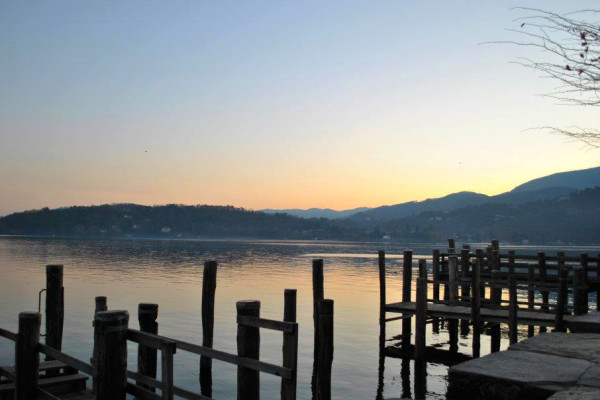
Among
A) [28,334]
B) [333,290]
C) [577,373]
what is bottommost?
[333,290]

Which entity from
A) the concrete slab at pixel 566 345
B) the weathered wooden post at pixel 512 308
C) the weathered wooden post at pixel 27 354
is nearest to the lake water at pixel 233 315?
the weathered wooden post at pixel 512 308

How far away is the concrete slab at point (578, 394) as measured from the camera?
767 centimetres

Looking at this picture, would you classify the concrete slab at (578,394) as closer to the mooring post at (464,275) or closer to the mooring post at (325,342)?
the mooring post at (325,342)

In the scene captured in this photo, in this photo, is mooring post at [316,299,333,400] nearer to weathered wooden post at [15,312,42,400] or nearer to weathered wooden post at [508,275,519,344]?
weathered wooden post at [15,312,42,400]

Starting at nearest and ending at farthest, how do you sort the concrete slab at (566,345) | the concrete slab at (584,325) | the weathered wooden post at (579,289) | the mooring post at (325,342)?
1. the concrete slab at (566,345)
2. the mooring post at (325,342)
3. the concrete slab at (584,325)
4. the weathered wooden post at (579,289)

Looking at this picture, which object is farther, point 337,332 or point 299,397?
point 337,332

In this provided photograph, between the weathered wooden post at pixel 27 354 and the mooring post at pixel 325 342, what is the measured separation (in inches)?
194

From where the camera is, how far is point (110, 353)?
295 inches

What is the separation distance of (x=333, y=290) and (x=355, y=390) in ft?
105

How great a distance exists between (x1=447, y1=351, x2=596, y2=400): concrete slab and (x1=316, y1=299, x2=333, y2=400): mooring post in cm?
256

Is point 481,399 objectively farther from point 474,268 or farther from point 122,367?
point 474,268

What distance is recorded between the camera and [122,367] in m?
7.63

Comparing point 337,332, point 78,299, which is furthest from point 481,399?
point 78,299

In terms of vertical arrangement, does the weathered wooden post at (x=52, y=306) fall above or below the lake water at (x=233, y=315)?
above
